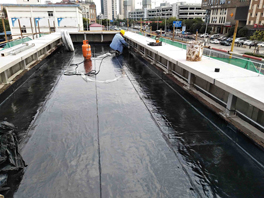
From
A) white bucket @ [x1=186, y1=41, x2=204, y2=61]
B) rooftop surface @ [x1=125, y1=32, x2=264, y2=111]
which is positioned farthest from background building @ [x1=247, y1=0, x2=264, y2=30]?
rooftop surface @ [x1=125, y1=32, x2=264, y2=111]

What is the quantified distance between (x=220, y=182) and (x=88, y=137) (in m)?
3.37

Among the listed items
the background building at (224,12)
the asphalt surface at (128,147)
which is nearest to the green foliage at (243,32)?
the background building at (224,12)

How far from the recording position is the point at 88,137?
5.71 m

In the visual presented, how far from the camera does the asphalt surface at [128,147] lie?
13.3 feet

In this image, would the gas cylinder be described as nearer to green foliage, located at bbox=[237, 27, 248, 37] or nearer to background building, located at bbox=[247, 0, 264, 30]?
background building, located at bbox=[247, 0, 264, 30]

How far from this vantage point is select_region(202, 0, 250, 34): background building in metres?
61.0

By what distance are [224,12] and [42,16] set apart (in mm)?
54527

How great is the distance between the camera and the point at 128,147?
529cm

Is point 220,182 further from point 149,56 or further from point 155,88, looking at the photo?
point 149,56

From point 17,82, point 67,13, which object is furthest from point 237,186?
point 67,13

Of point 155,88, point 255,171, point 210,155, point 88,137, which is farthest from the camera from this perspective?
point 155,88

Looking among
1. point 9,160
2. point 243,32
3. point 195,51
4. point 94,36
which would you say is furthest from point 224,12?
point 9,160

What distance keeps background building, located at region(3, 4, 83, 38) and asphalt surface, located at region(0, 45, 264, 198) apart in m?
45.0

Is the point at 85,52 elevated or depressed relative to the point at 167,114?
elevated
